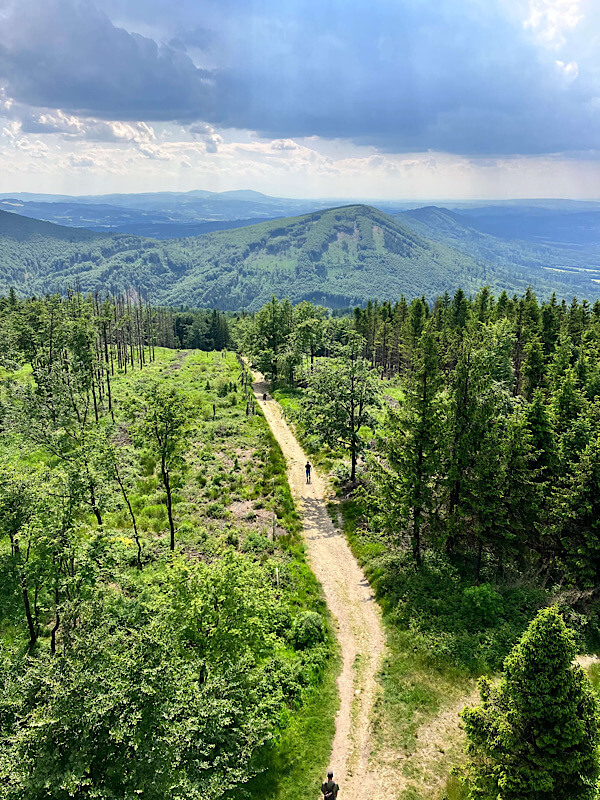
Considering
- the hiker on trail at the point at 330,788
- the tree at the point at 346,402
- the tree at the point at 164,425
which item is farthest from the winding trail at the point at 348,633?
the tree at the point at 164,425

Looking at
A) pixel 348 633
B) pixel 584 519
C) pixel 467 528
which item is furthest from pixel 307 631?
pixel 584 519

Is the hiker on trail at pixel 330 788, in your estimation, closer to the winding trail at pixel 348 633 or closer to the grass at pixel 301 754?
the grass at pixel 301 754

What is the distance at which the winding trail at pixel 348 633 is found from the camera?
14258mm

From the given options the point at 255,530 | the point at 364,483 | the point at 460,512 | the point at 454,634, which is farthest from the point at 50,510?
the point at 364,483

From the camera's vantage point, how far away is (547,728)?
1040 cm

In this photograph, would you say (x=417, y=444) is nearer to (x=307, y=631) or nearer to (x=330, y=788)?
(x=307, y=631)

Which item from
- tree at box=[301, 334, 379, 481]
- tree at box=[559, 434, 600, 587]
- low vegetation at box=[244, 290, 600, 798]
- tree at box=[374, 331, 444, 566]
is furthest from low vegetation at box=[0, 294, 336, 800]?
tree at box=[559, 434, 600, 587]

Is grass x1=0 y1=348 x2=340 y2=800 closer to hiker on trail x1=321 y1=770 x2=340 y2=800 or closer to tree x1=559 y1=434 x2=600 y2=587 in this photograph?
hiker on trail x1=321 y1=770 x2=340 y2=800

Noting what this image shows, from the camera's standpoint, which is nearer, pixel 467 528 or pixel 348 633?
pixel 348 633

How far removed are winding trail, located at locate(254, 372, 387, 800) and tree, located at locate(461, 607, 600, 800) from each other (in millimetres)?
4874

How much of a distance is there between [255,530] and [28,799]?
19793 millimetres

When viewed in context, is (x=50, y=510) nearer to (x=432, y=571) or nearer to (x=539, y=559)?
(x=432, y=571)

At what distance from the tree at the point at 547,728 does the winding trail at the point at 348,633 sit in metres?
4.87

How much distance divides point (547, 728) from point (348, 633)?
1103 centimetres
